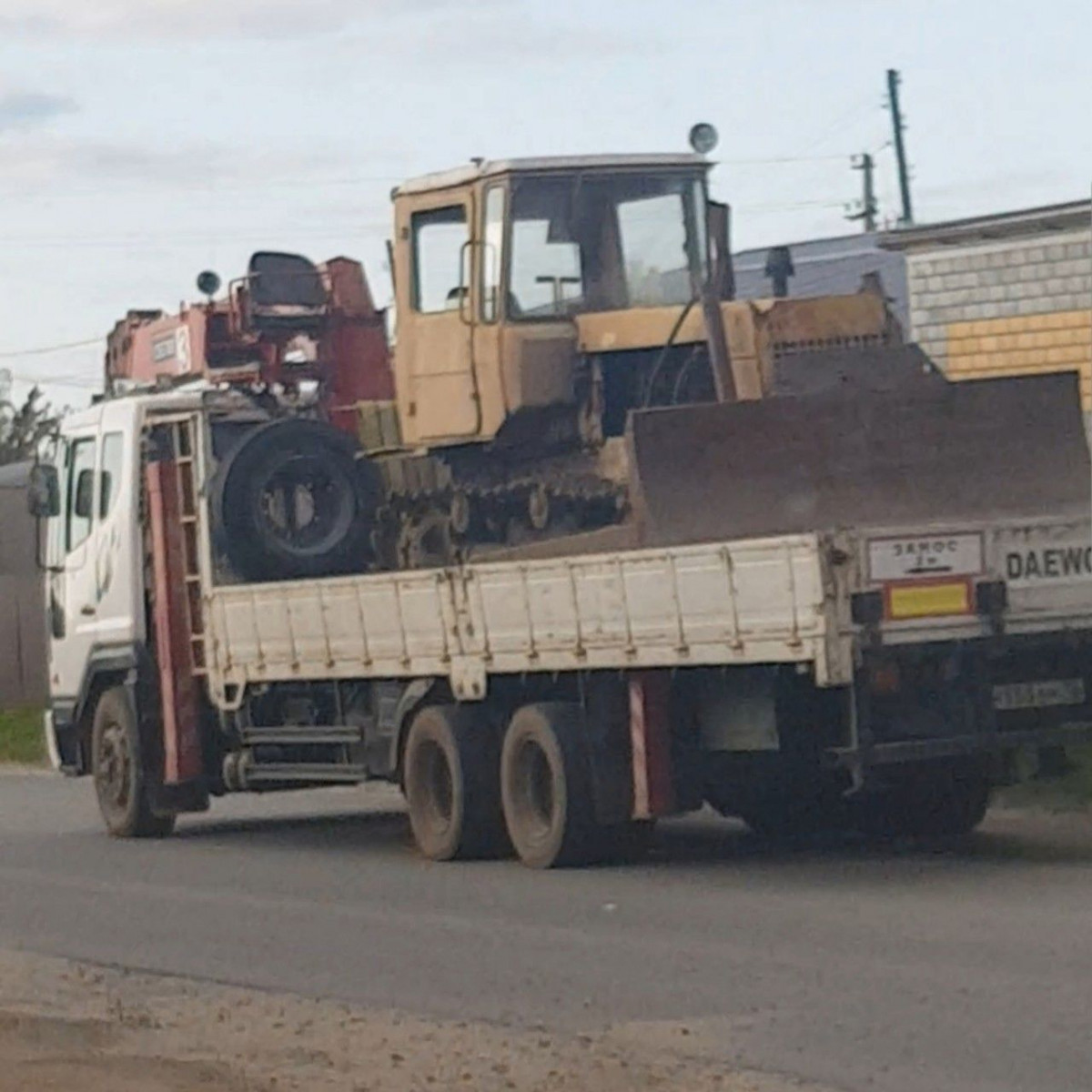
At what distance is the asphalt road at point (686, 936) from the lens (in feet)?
35.9

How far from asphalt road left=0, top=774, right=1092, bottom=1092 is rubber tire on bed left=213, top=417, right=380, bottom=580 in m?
1.79

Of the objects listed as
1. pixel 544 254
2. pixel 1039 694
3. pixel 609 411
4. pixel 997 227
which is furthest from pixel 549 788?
pixel 997 227

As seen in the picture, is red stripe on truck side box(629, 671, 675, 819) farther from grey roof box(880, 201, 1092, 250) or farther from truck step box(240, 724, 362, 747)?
grey roof box(880, 201, 1092, 250)

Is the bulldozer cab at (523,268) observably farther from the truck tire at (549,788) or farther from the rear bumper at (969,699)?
the rear bumper at (969,699)

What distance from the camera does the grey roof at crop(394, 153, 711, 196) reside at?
63.7 feet

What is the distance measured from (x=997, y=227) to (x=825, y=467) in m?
14.6

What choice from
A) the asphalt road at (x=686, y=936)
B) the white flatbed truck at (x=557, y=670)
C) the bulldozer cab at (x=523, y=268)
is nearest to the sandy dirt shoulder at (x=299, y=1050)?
the asphalt road at (x=686, y=936)

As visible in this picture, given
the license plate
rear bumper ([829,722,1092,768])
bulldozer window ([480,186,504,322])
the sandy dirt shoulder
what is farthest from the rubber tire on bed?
the sandy dirt shoulder

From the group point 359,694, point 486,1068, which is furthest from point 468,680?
point 486,1068

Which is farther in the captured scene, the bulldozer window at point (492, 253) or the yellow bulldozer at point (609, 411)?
the bulldozer window at point (492, 253)

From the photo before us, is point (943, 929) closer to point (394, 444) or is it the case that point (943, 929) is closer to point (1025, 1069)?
point (1025, 1069)

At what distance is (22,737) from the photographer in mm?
36500

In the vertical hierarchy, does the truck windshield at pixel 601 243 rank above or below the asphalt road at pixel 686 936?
above

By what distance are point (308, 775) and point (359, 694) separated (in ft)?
2.57
